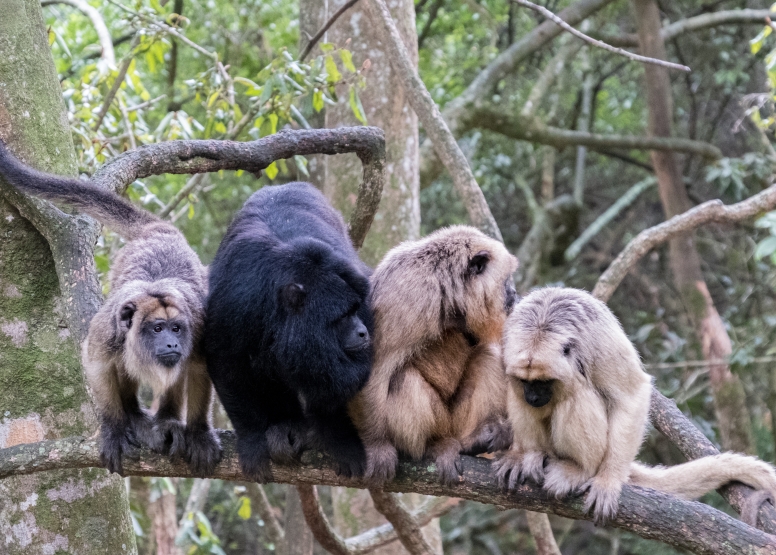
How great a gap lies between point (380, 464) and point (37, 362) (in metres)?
1.70

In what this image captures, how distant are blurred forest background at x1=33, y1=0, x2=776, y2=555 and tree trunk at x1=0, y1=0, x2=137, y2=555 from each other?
2.70 meters

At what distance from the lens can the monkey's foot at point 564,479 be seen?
3047 mm

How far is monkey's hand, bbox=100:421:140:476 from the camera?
3162 millimetres

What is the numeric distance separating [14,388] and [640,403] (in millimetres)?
2784

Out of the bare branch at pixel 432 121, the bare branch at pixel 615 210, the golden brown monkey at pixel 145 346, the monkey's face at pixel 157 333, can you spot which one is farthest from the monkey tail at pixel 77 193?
the bare branch at pixel 615 210

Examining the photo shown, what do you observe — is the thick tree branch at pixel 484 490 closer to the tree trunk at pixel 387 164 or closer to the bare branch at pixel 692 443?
the bare branch at pixel 692 443

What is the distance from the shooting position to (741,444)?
7.82 metres

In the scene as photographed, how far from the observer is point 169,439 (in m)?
3.31

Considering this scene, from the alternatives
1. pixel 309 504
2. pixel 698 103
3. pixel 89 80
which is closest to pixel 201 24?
pixel 89 80

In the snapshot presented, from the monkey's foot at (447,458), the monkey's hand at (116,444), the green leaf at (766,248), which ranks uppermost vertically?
the green leaf at (766,248)

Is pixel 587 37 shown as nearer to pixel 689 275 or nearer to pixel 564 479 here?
pixel 564 479

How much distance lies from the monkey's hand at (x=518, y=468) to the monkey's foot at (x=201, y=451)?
119cm

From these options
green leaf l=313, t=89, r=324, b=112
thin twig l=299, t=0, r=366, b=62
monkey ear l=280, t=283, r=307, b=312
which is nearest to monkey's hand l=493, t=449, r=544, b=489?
monkey ear l=280, t=283, r=307, b=312

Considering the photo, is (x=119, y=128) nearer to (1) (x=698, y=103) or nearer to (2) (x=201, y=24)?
(2) (x=201, y=24)
